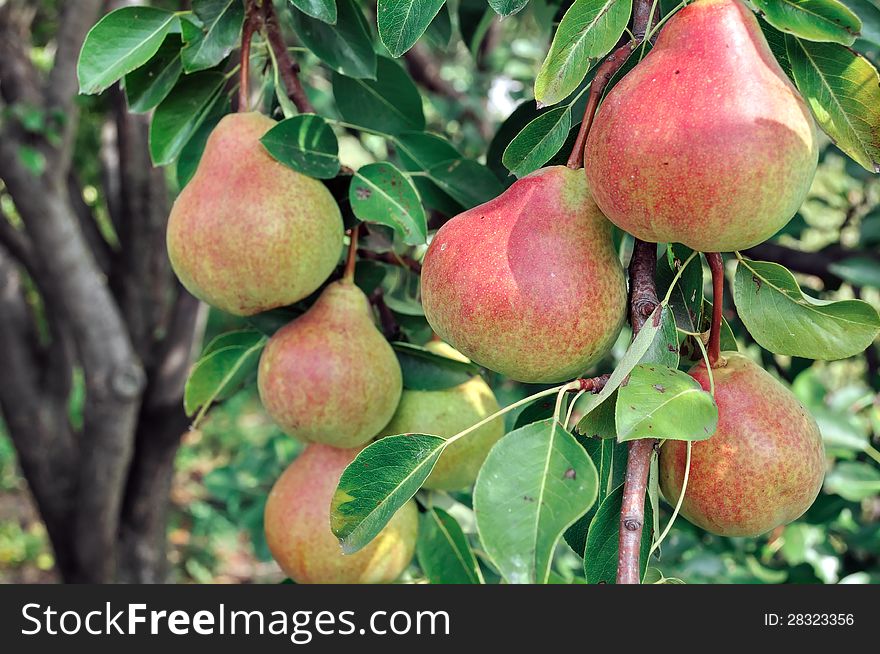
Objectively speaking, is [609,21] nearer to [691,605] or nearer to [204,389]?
[691,605]

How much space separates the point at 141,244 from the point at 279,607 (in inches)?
73.1

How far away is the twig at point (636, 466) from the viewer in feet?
1.83

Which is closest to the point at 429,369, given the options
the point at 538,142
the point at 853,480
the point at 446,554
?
the point at 446,554

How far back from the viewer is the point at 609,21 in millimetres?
641

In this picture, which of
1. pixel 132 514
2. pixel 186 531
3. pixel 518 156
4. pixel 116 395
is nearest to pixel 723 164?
pixel 518 156

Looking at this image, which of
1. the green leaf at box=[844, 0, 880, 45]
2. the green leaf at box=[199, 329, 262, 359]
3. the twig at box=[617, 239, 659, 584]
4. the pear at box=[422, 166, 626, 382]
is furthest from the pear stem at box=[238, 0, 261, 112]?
the green leaf at box=[844, 0, 880, 45]

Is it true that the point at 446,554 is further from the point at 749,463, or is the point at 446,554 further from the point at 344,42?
the point at 344,42

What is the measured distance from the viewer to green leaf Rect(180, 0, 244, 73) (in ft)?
2.87

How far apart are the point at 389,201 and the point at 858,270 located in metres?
0.88

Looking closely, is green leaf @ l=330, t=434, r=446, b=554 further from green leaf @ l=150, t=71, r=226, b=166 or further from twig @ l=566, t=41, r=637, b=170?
green leaf @ l=150, t=71, r=226, b=166

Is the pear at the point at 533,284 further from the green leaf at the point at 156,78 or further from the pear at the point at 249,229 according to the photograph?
the green leaf at the point at 156,78

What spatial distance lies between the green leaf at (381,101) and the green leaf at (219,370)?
0.96 ft

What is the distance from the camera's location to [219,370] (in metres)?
1.00

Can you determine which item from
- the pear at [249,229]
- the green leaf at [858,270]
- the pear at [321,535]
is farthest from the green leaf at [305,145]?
the green leaf at [858,270]
